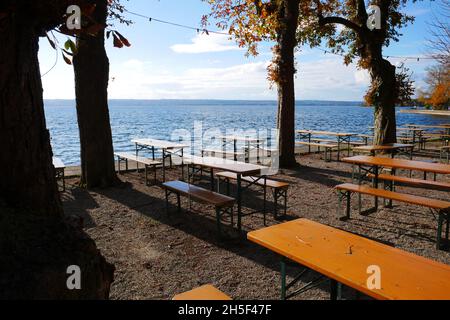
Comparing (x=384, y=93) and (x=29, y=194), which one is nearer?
(x=29, y=194)

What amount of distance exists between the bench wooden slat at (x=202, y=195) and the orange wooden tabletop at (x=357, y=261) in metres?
1.79

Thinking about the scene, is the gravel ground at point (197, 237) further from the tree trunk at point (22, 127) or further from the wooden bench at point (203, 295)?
the tree trunk at point (22, 127)

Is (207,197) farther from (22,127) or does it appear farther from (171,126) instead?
(171,126)

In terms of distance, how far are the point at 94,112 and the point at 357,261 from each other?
7.01 meters

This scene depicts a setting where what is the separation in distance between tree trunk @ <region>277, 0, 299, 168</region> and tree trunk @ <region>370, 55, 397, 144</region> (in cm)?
271

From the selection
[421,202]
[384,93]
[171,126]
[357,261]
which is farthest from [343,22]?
[171,126]

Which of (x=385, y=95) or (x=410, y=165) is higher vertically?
(x=385, y=95)

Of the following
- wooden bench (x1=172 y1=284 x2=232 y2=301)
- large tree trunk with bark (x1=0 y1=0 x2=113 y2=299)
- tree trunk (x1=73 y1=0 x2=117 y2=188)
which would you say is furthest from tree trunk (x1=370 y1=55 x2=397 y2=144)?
large tree trunk with bark (x1=0 y1=0 x2=113 y2=299)

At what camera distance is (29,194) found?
192cm

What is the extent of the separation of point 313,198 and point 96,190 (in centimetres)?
479

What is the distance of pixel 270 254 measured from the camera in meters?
4.66

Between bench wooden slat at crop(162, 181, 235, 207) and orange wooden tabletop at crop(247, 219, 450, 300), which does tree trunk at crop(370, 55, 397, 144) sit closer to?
bench wooden slat at crop(162, 181, 235, 207)
